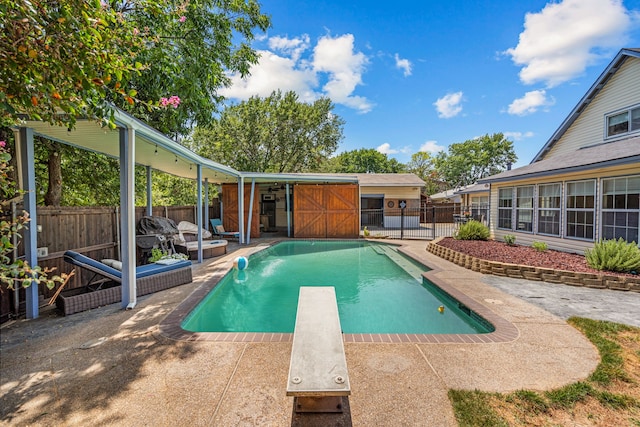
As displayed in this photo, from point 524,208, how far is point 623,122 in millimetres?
4122

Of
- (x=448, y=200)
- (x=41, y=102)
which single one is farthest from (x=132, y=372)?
(x=448, y=200)

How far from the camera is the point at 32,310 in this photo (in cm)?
404

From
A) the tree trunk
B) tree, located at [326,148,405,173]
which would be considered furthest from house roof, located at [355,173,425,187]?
tree, located at [326,148,405,173]

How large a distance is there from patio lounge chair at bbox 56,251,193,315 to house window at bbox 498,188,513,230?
11.1 m

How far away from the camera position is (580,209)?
7953 millimetres

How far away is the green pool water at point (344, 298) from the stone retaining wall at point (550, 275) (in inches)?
56.1

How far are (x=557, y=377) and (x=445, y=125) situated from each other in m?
32.8

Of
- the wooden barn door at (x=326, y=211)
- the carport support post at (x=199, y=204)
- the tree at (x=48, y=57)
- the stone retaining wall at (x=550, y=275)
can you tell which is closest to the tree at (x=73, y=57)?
the tree at (x=48, y=57)

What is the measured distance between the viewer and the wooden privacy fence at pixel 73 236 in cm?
451

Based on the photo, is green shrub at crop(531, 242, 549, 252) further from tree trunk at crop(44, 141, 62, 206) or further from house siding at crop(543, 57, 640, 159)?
tree trunk at crop(44, 141, 62, 206)

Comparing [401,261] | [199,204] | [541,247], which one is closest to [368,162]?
[401,261]

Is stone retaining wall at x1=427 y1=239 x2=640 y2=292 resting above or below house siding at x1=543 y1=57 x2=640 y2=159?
below

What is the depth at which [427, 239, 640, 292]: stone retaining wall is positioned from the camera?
5.54 m

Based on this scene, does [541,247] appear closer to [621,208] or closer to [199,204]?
[621,208]
